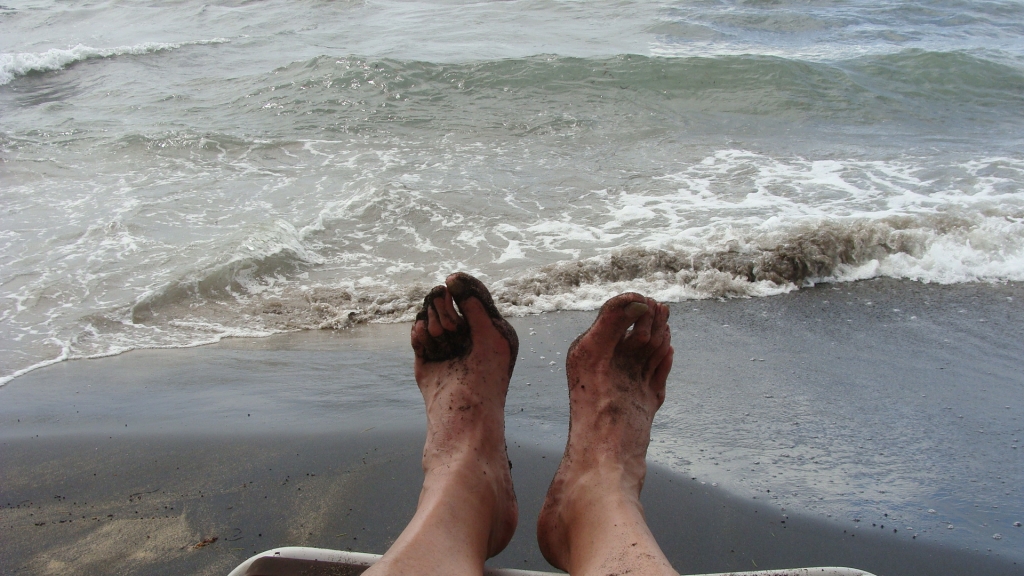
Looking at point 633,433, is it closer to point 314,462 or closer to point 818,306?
point 314,462

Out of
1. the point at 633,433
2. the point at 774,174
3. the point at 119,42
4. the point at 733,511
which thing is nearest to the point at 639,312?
the point at 633,433

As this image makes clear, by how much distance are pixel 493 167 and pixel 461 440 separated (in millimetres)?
4981

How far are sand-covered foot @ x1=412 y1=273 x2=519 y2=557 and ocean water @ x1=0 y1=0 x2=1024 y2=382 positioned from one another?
1.69 metres

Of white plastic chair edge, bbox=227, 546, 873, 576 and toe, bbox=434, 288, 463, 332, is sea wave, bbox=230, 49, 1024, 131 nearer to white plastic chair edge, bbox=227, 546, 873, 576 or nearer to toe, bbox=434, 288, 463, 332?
toe, bbox=434, 288, 463, 332

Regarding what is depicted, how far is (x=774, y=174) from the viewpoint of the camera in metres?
6.23

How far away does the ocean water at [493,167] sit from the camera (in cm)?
433

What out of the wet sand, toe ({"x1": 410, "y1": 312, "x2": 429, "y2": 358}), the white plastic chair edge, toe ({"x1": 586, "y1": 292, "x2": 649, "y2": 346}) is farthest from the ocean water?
the white plastic chair edge

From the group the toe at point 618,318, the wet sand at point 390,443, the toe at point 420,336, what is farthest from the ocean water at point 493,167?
the toe at point 618,318

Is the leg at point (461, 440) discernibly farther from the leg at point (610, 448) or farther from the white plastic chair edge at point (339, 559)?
the leg at point (610, 448)

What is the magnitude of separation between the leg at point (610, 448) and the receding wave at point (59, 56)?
1305cm

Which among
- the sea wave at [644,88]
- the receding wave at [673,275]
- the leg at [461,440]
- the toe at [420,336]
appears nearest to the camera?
the leg at [461,440]

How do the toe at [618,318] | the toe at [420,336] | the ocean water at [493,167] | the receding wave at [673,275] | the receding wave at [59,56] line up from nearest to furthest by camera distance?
the toe at [618,318] < the toe at [420,336] < the receding wave at [673,275] < the ocean water at [493,167] < the receding wave at [59,56]

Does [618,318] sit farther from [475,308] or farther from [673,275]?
[673,275]

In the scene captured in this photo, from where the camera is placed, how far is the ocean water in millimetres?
4332
